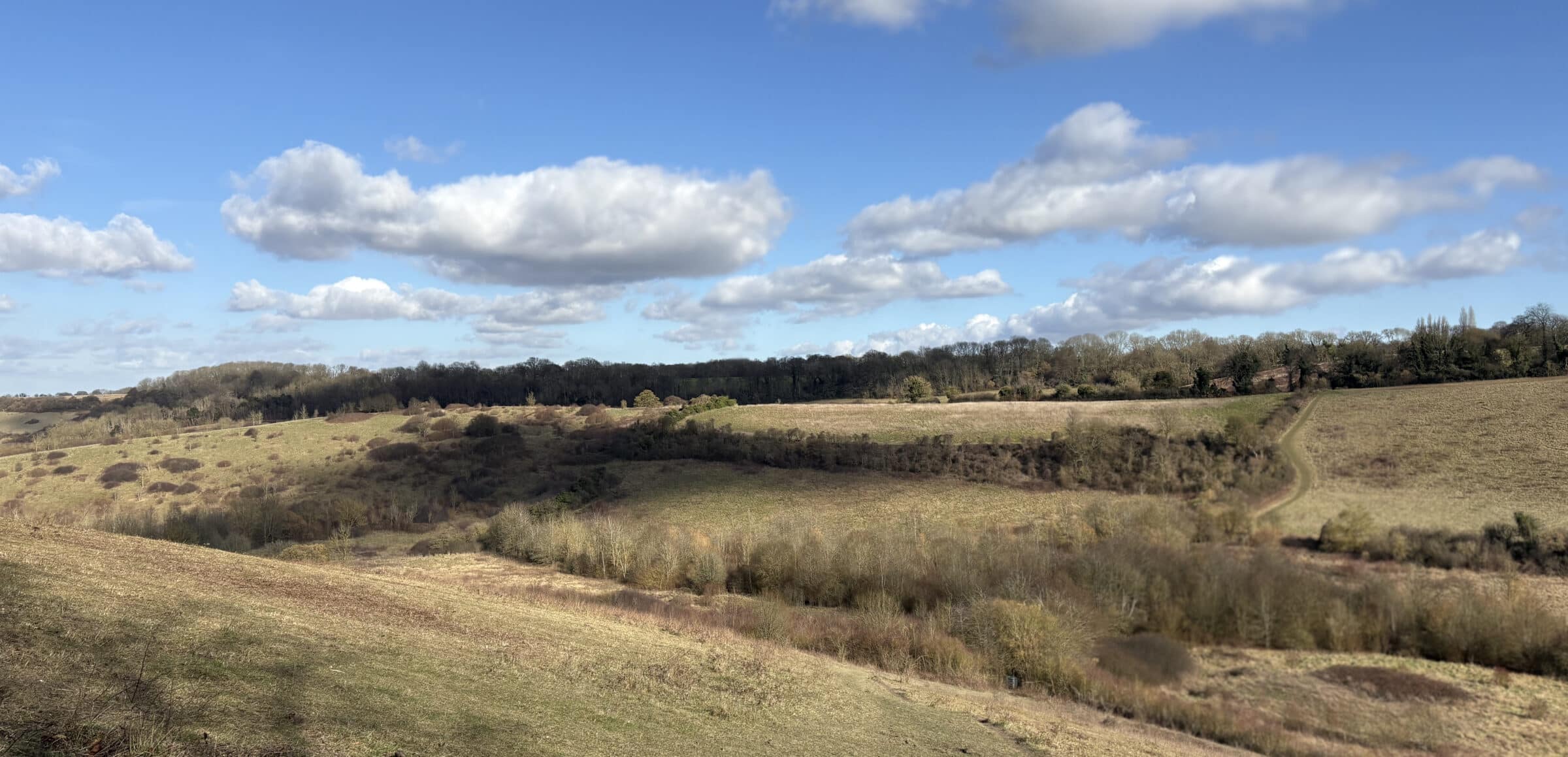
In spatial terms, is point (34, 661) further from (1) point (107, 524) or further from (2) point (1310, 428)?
(2) point (1310, 428)

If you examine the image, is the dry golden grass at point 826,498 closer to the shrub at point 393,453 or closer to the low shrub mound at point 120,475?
the shrub at point 393,453

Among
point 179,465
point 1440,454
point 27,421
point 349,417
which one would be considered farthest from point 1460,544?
point 27,421

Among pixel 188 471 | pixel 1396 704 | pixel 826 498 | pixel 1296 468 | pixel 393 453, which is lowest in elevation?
pixel 1396 704

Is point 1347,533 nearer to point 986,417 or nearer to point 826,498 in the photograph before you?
point 826,498

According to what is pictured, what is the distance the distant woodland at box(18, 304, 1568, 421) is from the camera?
256 feet

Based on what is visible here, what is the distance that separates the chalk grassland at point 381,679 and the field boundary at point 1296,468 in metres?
30.0

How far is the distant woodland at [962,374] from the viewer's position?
3076 inches

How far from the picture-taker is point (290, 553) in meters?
45.0

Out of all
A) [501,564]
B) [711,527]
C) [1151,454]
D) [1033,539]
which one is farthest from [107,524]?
[1151,454]

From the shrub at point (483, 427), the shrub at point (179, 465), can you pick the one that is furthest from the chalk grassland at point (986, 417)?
the shrub at point (179, 465)

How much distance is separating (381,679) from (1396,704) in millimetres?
39623

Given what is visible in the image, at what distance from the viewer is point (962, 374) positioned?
406 ft

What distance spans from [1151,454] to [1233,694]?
33.4 meters

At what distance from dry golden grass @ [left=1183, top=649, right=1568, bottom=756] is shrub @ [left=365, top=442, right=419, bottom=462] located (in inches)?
3581
